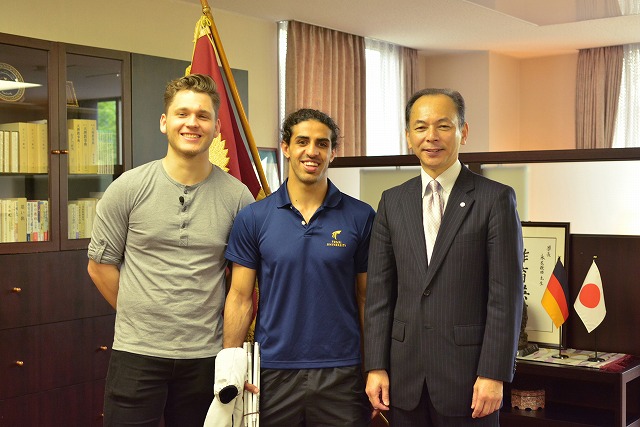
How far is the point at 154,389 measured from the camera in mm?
2221

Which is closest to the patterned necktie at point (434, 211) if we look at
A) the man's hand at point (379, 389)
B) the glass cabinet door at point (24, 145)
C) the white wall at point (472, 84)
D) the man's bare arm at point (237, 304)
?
the man's hand at point (379, 389)

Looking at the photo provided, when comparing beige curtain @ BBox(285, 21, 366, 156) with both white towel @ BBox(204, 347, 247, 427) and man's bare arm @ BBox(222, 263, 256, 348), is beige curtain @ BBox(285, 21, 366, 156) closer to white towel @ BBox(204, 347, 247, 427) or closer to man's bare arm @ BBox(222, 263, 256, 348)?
man's bare arm @ BBox(222, 263, 256, 348)

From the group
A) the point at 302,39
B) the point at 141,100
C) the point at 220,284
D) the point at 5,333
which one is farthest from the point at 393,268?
the point at 302,39

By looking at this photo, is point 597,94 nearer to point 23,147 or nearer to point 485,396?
point 23,147

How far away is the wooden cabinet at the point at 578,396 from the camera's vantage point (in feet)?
9.55

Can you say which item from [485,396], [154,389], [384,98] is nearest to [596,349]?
[485,396]

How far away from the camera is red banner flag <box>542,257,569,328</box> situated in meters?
3.03

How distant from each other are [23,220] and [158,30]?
6.00 ft

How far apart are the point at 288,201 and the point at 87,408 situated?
2184 mm

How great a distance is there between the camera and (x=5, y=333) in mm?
3607

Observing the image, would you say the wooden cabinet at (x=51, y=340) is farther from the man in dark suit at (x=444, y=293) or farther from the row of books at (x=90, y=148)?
the man in dark suit at (x=444, y=293)

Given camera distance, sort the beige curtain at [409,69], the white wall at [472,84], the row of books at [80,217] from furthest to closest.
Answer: the white wall at [472,84] → the beige curtain at [409,69] → the row of books at [80,217]

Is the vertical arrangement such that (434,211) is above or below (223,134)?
below

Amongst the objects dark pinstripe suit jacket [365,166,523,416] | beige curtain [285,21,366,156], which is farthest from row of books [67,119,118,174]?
dark pinstripe suit jacket [365,166,523,416]
